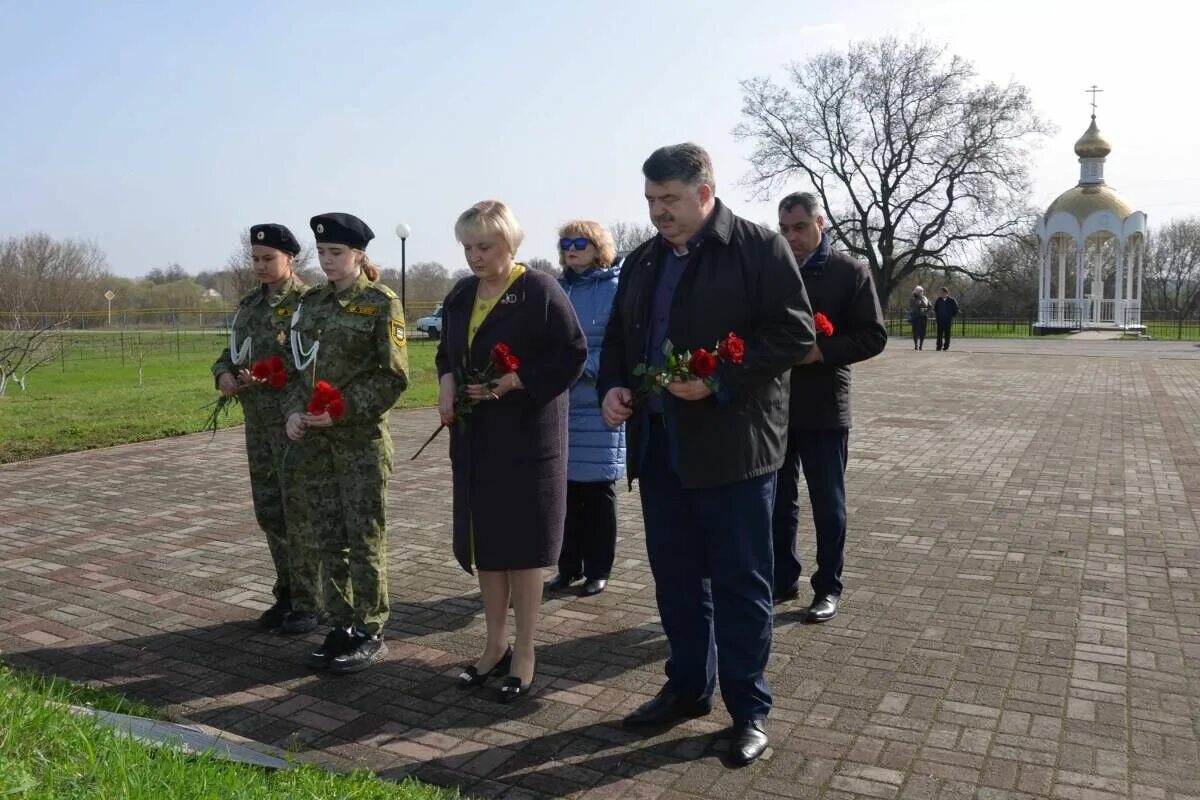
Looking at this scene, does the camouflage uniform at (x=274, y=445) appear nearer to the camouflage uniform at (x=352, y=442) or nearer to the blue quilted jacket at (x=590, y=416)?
the camouflage uniform at (x=352, y=442)

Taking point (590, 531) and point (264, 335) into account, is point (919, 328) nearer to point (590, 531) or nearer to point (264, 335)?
point (590, 531)

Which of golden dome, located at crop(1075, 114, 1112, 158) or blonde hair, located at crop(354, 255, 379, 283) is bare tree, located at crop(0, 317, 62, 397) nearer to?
blonde hair, located at crop(354, 255, 379, 283)

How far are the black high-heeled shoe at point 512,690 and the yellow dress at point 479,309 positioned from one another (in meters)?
0.49

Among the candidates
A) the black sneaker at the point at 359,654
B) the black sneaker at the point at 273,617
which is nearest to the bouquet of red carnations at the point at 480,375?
the black sneaker at the point at 359,654

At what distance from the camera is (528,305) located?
3.87 metres

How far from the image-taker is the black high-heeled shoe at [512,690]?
3.87 m

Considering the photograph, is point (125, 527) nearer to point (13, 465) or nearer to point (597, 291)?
point (13, 465)

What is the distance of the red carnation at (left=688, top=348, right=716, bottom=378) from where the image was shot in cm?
318

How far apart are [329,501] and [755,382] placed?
2009 millimetres

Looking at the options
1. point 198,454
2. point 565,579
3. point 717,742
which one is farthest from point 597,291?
point 198,454

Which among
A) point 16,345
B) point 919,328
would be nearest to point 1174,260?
point 919,328

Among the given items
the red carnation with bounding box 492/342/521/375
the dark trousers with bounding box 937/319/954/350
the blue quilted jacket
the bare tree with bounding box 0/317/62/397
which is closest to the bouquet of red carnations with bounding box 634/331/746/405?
the red carnation with bounding box 492/342/521/375

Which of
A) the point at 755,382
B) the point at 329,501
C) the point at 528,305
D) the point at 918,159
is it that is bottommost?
the point at 329,501

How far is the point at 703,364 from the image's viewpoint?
10.4 ft
